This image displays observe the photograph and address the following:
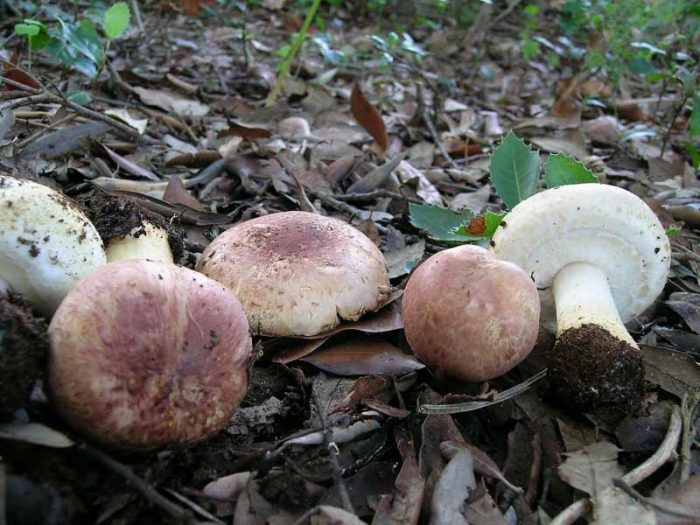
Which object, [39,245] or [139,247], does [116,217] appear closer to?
[139,247]

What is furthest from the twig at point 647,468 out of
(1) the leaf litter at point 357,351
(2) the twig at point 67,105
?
(2) the twig at point 67,105

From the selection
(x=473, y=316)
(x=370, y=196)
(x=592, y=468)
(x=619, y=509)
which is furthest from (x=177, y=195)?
(x=619, y=509)

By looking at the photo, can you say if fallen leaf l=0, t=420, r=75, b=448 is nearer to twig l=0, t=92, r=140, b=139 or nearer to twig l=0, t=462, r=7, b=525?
twig l=0, t=462, r=7, b=525

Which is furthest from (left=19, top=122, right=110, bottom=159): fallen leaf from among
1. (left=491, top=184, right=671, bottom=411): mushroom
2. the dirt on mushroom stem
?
(left=491, top=184, right=671, bottom=411): mushroom

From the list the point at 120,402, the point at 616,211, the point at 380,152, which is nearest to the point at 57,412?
the point at 120,402

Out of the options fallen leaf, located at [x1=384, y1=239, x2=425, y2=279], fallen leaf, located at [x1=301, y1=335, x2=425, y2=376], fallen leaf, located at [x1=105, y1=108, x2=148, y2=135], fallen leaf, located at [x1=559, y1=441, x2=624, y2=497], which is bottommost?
fallen leaf, located at [x1=384, y1=239, x2=425, y2=279]

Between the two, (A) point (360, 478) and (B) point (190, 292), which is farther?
(A) point (360, 478)

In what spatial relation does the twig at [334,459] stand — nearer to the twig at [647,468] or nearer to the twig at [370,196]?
the twig at [647,468]

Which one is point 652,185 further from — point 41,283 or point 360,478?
point 41,283
